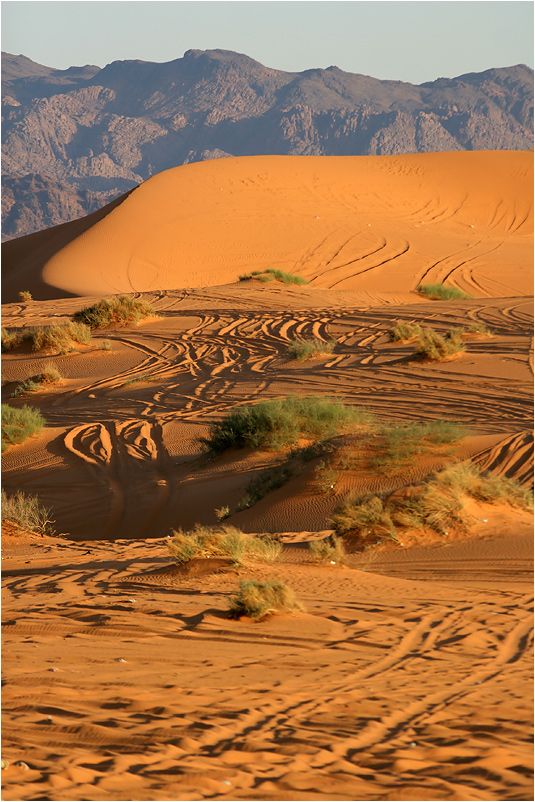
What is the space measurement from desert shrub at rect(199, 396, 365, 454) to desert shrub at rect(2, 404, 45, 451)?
129 inches

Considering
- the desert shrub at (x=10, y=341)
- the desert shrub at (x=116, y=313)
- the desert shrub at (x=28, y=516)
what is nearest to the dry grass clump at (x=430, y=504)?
the desert shrub at (x=28, y=516)

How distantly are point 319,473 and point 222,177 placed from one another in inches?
1554

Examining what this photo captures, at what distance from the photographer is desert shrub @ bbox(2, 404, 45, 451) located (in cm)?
1273

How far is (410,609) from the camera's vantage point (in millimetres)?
5707

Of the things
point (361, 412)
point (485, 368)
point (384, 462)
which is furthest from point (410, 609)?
point (485, 368)

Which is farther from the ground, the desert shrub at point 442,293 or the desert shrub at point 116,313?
the desert shrub at point 442,293

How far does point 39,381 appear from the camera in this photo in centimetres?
1689

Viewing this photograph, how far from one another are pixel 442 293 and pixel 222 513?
1743 cm

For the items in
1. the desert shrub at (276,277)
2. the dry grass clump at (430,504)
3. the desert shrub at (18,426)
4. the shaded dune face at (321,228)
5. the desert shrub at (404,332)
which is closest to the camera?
the dry grass clump at (430,504)

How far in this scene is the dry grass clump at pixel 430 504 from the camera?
755cm

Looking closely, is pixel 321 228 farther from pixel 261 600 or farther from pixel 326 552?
pixel 261 600

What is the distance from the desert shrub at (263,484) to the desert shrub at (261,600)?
A: 142 inches

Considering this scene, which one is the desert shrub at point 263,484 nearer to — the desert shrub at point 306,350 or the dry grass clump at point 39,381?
the desert shrub at point 306,350

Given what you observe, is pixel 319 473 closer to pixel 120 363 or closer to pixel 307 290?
pixel 120 363
